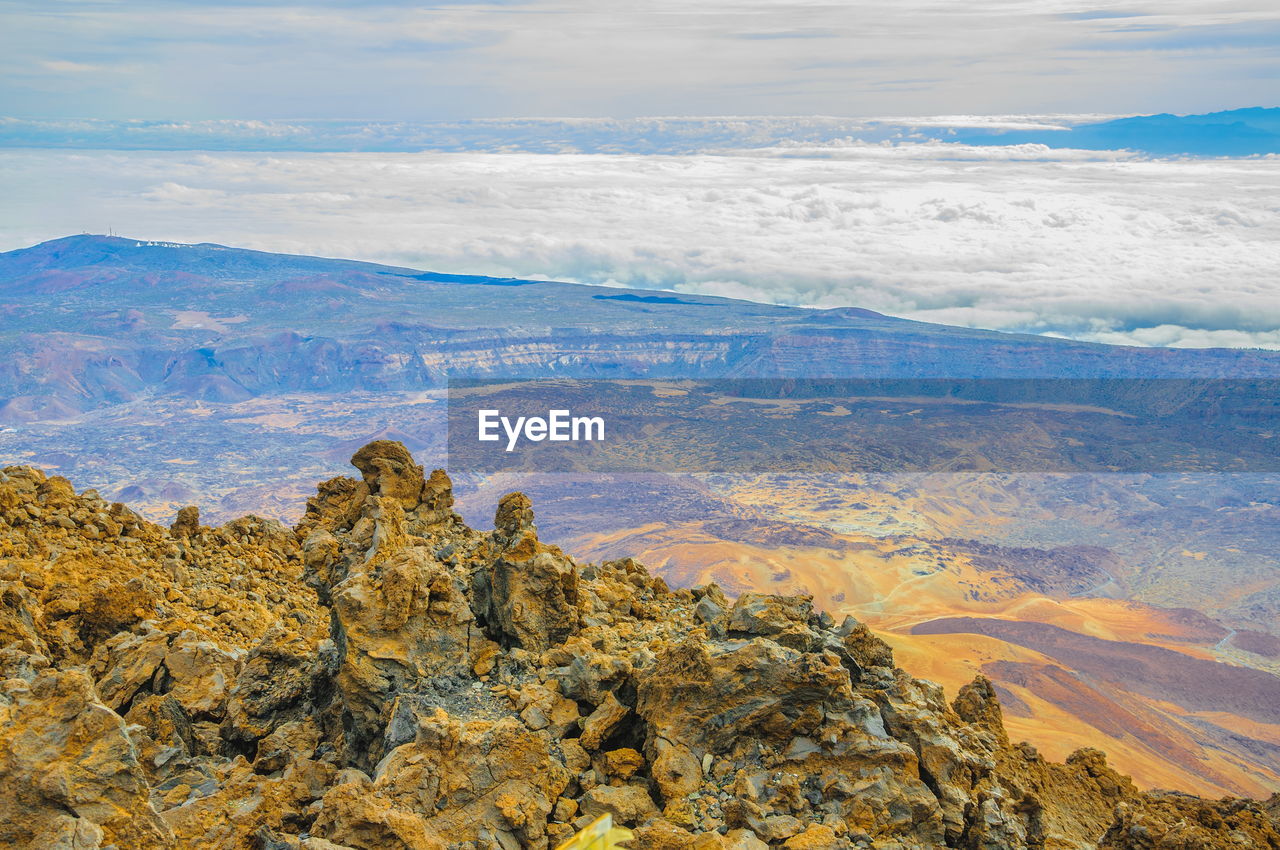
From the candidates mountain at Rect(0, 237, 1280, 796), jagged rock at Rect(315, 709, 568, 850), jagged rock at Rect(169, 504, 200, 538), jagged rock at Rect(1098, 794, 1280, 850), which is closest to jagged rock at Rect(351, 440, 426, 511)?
jagged rock at Rect(169, 504, 200, 538)

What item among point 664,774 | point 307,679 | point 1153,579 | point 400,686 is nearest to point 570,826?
point 664,774

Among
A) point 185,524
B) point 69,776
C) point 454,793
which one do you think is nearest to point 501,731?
point 454,793

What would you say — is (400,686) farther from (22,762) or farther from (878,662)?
(878,662)

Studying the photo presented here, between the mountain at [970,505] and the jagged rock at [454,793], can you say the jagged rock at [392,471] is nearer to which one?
the jagged rock at [454,793]

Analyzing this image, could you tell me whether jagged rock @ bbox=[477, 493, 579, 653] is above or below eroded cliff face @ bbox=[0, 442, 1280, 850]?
above

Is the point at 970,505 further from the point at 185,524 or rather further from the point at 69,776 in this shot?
the point at 69,776

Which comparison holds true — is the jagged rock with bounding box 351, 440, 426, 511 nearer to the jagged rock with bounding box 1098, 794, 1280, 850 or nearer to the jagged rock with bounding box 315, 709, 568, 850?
the jagged rock with bounding box 315, 709, 568, 850

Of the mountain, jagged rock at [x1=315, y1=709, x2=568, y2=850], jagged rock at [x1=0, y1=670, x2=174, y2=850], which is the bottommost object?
the mountain

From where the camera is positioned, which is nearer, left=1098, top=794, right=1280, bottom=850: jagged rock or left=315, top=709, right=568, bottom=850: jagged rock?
left=315, top=709, right=568, bottom=850: jagged rock

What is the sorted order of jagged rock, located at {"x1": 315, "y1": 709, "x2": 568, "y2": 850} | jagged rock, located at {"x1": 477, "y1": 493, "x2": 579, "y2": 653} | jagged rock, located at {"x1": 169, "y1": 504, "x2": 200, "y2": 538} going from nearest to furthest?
jagged rock, located at {"x1": 315, "y1": 709, "x2": 568, "y2": 850} < jagged rock, located at {"x1": 477, "y1": 493, "x2": 579, "y2": 653} < jagged rock, located at {"x1": 169, "y1": 504, "x2": 200, "y2": 538}
